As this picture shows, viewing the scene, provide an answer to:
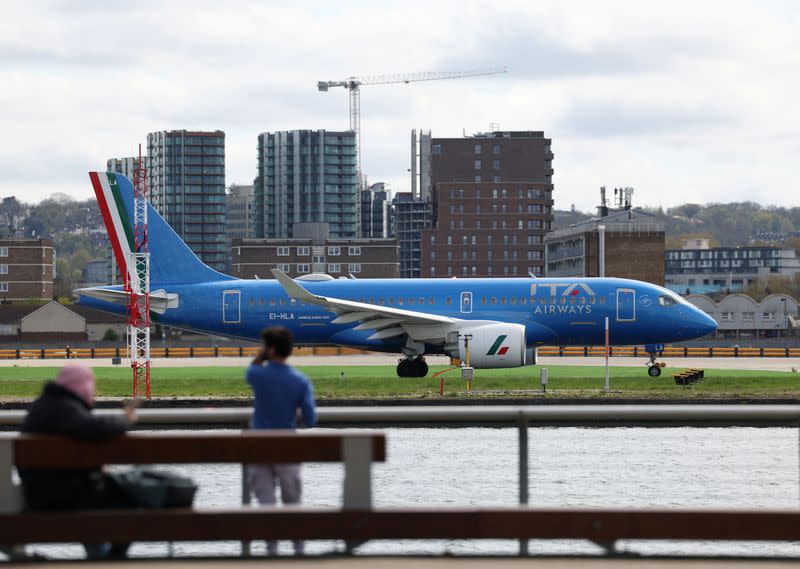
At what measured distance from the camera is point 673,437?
1209cm

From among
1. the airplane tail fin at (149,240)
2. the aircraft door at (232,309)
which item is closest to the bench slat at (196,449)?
the airplane tail fin at (149,240)

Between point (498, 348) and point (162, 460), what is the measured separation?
33.2 metres

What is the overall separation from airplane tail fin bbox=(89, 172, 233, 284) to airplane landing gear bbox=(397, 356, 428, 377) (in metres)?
7.37

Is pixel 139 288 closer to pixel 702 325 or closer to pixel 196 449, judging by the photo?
pixel 702 325

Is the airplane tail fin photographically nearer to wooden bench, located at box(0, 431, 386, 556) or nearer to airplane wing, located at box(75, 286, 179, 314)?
airplane wing, located at box(75, 286, 179, 314)

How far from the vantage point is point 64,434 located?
30.0ft

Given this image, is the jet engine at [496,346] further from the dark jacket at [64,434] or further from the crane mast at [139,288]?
the dark jacket at [64,434]

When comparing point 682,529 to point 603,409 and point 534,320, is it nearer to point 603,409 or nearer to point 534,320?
point 603,409

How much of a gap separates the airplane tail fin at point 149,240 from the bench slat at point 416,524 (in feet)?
122

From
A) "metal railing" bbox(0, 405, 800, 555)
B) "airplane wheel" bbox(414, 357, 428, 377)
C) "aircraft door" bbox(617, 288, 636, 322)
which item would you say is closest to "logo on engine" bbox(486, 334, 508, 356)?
"airplane wheel" bbox(414, 357, 428, 377)

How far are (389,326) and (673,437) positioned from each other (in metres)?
33.5

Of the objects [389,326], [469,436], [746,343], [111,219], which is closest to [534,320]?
[389,326]

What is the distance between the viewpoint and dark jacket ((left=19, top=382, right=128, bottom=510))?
9094mm

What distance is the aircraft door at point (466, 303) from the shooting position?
46469mm
